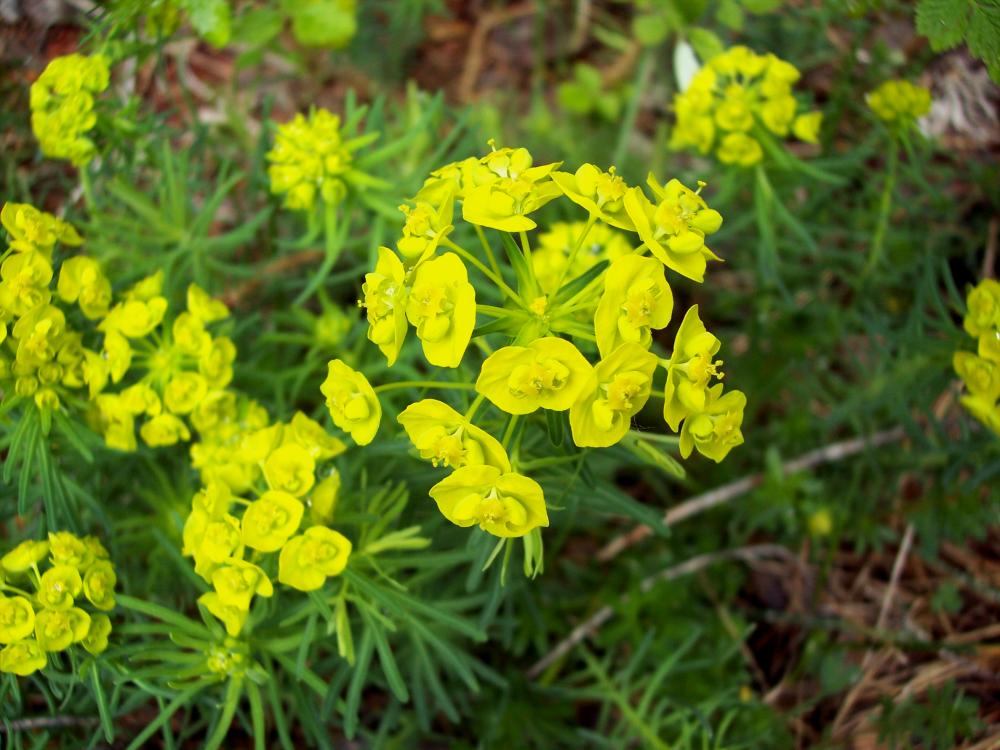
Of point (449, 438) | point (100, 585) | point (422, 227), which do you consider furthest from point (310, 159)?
point (100, 585)

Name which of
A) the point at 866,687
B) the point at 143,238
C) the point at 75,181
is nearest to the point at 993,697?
the point at 866,687

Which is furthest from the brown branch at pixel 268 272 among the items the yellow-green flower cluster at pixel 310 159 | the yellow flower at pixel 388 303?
the yellow flower at pixel 388 303

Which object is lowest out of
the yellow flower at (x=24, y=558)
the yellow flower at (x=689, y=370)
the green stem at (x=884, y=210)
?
the green stem at (x=884, y=210)

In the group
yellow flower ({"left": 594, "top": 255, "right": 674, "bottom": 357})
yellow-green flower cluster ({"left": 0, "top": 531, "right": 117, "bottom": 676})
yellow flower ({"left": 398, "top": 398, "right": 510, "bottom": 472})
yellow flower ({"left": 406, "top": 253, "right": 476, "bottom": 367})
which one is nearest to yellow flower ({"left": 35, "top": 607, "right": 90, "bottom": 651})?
yellow-green flower cluster ({"left": 0, "top": 531, "right": 117, "bottom": 676})

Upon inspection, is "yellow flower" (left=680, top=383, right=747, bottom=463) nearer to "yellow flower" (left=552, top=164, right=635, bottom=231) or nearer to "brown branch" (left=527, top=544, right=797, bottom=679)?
"yellow flower" (left=552, top=164, right=635, bottom=231)

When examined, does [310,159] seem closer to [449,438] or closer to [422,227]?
[422,227]

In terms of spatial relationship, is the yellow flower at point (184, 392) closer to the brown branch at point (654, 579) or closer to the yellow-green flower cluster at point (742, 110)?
the brown branch at point (654, 579)
